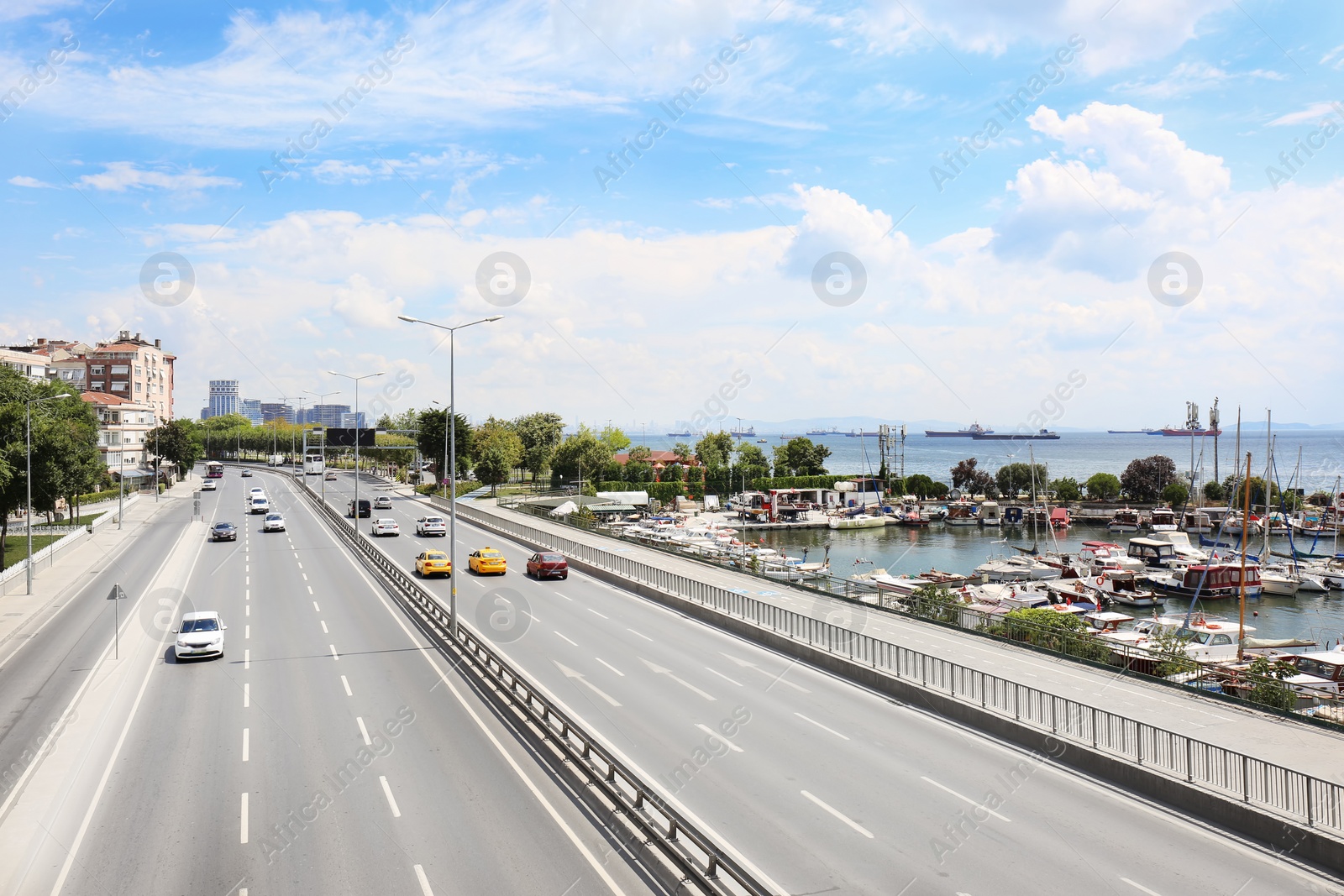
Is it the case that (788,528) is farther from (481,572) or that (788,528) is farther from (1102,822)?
(1102,822)

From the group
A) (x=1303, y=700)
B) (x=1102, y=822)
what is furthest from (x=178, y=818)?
(x=1303, y=700)

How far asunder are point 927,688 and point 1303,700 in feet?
56.9

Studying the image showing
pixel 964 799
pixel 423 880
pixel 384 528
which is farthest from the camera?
pixel 384 528

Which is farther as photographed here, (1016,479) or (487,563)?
(1016,479)

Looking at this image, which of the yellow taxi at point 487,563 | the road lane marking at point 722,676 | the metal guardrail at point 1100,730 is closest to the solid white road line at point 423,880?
the road lane marking at point 722,676

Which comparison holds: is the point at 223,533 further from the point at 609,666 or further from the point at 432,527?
the point at 609,666

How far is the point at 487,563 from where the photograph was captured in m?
41.6

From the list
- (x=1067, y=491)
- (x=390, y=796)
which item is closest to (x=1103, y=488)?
(x=1067, y=491)

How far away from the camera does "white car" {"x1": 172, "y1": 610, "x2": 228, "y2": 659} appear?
24.2 m

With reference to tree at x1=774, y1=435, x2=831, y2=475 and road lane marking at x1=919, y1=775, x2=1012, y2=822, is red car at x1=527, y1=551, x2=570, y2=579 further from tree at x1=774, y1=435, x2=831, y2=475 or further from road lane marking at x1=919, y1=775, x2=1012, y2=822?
tree at x1=774, y1=435, x2=831, y2=475

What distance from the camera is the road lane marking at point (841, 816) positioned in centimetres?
1310

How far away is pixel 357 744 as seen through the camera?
670 inches

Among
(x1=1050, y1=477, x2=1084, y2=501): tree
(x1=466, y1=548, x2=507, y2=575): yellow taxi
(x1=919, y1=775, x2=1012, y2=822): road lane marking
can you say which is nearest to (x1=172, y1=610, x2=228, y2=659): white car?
Result: (x1=466, y1=548, x2=507, y2=575): yellow taxi

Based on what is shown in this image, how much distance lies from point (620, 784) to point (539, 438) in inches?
4206
